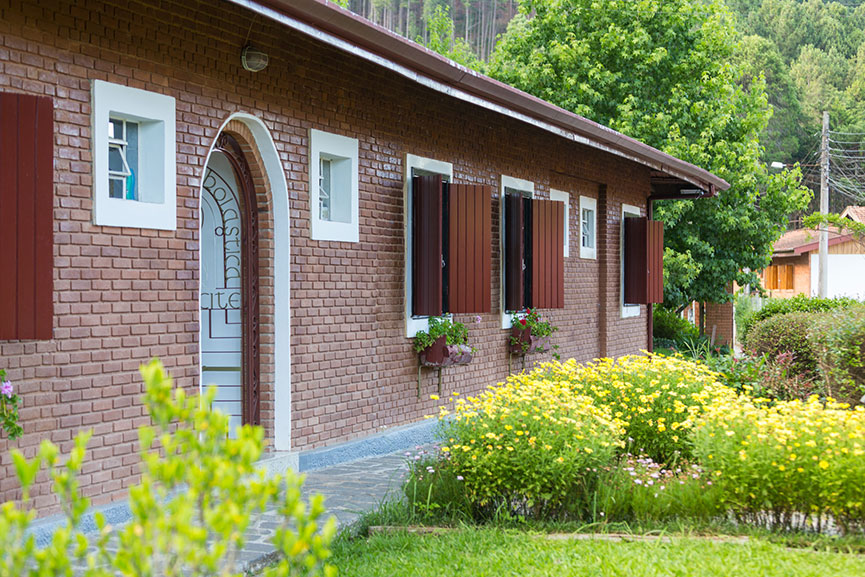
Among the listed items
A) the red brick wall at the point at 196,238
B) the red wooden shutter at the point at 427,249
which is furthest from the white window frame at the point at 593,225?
the red wooden shutter at the point at 427,249

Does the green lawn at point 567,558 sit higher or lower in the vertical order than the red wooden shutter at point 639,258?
lower

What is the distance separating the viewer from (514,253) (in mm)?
11125

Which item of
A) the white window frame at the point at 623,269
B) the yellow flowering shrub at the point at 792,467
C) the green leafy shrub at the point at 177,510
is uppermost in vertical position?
the white window frame at the point at 623,269

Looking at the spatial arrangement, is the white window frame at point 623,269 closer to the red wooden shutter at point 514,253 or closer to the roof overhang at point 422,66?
the roof overhang at point 422,66

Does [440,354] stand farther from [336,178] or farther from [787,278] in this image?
[787,278]

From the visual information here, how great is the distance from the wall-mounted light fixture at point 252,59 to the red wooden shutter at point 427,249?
2569mm

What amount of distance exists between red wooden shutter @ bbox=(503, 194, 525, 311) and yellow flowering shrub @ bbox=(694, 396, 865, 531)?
5487 mm

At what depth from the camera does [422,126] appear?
957 centimetres

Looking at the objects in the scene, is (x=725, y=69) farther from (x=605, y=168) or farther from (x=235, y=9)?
(x=235, y=9)

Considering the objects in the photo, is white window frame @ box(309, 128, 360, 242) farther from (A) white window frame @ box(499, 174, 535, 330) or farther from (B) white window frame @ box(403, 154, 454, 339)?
(A) white window frame @ box(499, 174, 535, 330)

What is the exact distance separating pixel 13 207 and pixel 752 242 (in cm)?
1899

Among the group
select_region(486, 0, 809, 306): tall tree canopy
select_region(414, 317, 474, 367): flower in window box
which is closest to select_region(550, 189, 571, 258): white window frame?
select_region(414, 317, 474, 367): flower in window box

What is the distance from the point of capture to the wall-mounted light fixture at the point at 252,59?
6.95 metres

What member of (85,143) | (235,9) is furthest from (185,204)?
(235,9)
